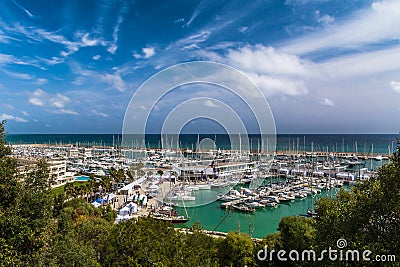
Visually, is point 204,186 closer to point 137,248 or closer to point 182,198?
point 182,198

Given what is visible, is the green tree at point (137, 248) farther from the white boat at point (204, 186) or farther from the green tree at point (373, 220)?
the white boat at point (204, 186)

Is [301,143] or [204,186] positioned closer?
[204,186]

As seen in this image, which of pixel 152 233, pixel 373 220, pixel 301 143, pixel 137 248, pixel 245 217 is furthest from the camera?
pixel 301 143

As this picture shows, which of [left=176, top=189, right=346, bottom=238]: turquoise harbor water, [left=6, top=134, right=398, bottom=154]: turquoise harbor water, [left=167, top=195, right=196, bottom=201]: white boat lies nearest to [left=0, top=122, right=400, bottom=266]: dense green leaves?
[left=176, top=189, right=346, bottom=238]: turquoise harbor water

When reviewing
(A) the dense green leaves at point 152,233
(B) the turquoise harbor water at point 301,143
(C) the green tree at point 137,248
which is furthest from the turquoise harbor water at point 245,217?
(B) the turquoise harbor water at point 301,143

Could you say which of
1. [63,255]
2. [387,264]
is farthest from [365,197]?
[63,255]

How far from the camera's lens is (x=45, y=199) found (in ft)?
22.5

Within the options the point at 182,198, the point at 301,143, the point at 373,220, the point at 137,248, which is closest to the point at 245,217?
the point at 182,198

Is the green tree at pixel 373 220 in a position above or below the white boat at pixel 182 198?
above

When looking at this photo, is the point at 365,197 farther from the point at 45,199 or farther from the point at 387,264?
the point at 45,199

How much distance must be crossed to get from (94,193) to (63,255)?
68.6 ft

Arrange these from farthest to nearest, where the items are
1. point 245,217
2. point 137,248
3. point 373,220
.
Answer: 1. point 245,217
2. point 137,248
3. point 373,220

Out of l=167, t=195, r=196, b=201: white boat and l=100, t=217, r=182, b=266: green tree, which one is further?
l=167, t=195, r=196, b=201: white boat

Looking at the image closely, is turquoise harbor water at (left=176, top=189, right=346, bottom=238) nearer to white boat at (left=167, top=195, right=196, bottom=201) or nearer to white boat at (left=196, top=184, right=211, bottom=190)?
white boat at (left=167, top=195, right=196, bottom=201)
